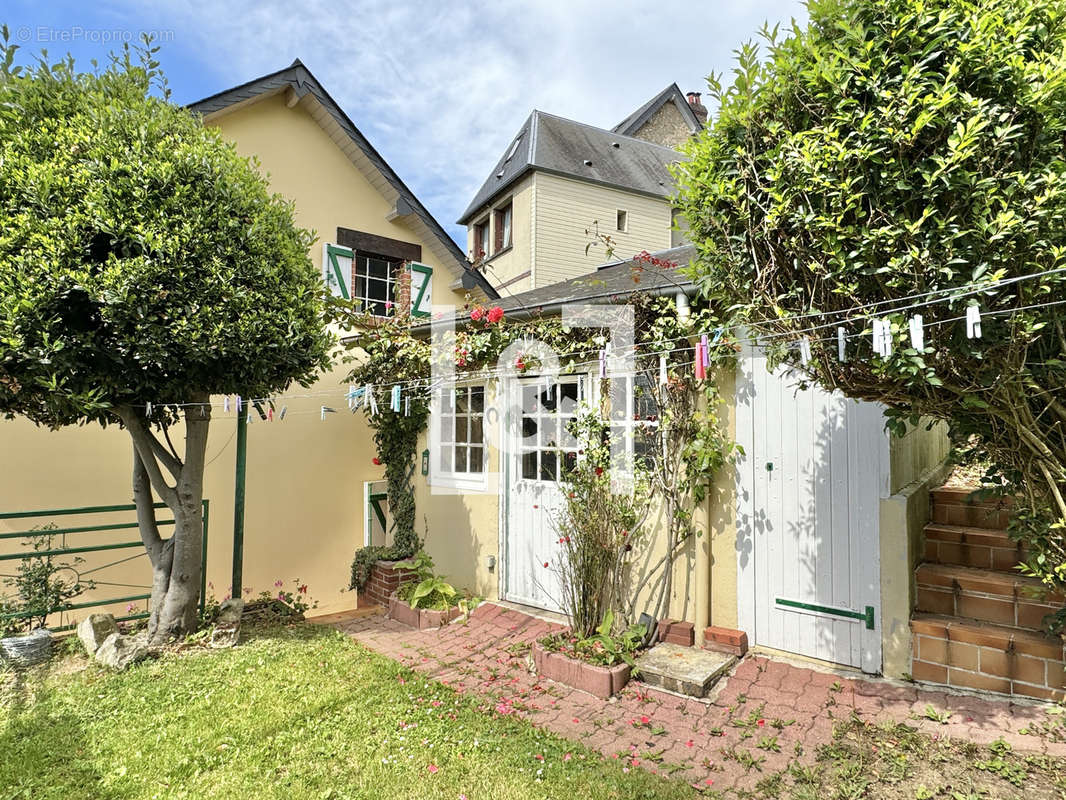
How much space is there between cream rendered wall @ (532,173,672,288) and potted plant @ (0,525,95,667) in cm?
1054

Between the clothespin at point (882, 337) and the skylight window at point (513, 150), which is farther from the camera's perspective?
the skylight window at point (513, 150)

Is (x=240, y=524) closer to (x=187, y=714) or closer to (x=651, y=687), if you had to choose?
(x=187, y=714)

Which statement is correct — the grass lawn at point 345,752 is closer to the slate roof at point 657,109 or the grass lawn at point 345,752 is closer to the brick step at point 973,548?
→ the brick step at point 973,548

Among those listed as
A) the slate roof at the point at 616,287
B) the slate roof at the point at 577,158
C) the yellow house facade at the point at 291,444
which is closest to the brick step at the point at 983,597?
the slate roof at the point at 616,287

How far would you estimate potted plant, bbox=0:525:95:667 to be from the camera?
13.7 ft

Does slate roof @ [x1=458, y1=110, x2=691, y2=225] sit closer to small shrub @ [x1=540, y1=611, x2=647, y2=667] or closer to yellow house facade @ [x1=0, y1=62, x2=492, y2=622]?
yellow house facade @ [x1=0, y1=62, x2=492, y2=622]

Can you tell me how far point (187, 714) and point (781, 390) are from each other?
4.51m

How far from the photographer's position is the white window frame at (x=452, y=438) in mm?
5965

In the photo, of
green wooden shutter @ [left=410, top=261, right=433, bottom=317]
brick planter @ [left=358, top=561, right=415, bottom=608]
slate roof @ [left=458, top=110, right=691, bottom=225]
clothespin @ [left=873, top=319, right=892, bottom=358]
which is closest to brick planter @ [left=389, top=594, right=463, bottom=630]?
brick planter @ [left=358, top=561, right=415, bottom=608]

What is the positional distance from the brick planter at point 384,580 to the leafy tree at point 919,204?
177 inches

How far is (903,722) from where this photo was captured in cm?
317

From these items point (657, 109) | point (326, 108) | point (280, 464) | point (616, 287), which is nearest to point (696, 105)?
point (657, 109)

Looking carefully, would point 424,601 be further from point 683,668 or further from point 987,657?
point 987,657

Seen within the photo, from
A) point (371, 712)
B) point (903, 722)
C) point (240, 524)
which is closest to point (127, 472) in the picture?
point (240, 524)
